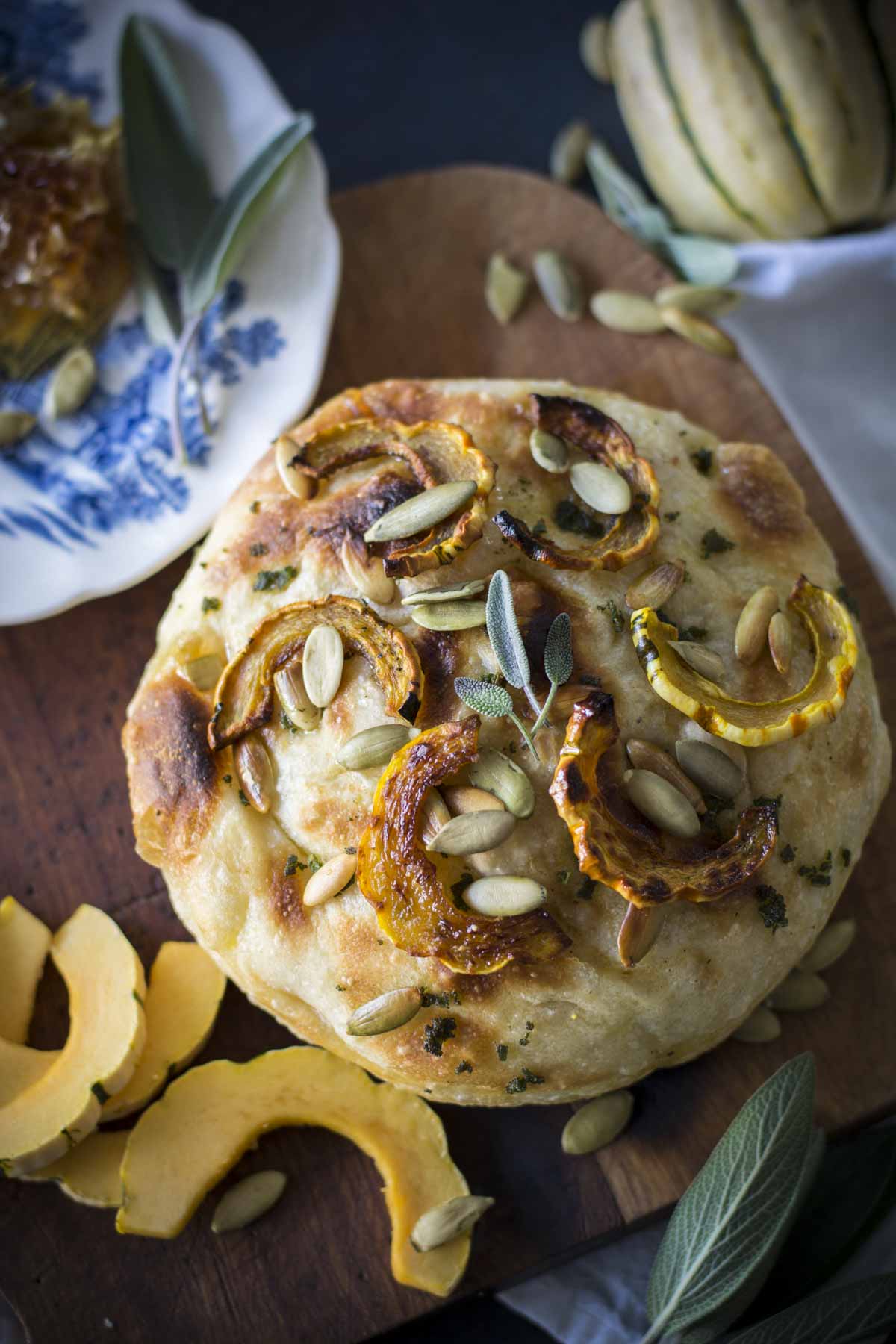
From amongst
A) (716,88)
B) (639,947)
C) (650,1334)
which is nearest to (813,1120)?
(650,1334)

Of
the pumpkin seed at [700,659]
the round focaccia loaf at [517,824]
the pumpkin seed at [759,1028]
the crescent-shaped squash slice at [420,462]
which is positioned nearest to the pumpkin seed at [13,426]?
the round focaccia loaf at [517,824]

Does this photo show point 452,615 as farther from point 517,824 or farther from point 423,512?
point 517,824

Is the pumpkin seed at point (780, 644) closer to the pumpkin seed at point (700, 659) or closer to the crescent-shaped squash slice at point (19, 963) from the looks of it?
the pumpkin seed at point (700, 659)

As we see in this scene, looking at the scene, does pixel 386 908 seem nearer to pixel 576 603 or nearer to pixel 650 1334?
pixel 576 603

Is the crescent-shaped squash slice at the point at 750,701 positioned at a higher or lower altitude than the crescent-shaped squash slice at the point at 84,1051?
higher

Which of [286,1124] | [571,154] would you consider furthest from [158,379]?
[286,1124]
